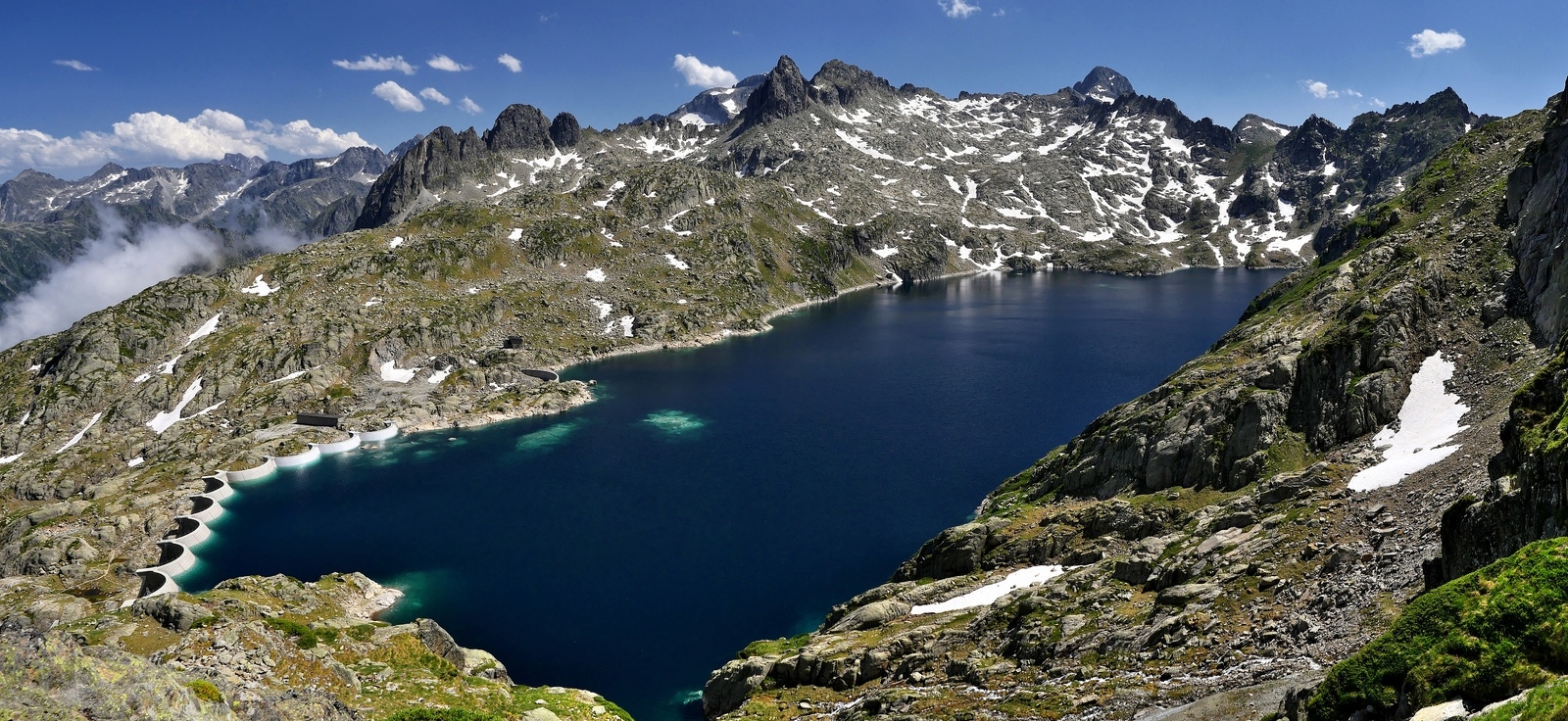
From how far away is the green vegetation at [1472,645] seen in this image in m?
15.1

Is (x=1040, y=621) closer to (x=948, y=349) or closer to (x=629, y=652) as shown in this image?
(x=629, y=652)

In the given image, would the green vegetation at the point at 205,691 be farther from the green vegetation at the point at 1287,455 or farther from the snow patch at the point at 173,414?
the snow patch at the point at 173,414

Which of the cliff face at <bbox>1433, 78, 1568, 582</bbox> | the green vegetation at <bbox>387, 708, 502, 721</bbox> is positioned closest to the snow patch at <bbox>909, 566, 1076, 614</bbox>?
the cliff face at <bbox>1433, 78, 1568, 582</bbox>

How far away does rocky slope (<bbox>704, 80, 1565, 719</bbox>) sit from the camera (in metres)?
25.5

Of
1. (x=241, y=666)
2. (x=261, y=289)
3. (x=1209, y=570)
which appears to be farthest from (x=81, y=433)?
(x=1209, y=570)

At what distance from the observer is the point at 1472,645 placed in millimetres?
15789

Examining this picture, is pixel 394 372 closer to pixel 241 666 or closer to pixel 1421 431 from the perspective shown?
pixel 241 666

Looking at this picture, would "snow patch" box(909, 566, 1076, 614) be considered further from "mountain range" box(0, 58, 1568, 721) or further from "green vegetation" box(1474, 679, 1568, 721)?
"green vegetation" box(1474, 679, 1568, 721)

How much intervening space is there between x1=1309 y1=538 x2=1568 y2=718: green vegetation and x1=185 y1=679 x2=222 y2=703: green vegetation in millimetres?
27390

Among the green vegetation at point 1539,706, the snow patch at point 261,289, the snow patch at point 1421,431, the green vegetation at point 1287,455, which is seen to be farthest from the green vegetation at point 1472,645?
the snow patch at point 261,289

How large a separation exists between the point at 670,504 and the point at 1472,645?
74248 mm

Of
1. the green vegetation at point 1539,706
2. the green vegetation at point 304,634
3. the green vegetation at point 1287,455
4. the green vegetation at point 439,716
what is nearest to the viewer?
the green vegetation at point 1539,706

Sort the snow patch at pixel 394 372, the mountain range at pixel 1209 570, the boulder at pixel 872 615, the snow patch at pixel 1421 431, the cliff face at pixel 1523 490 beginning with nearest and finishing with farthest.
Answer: the mountain range at pixel 1209 570, the cliff face at pixel 1523 490, the snow patch at pixel 1421 431, the boulder at pixel 872 615, the snow patch at pixel 394 372

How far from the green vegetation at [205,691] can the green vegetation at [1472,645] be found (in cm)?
2739
